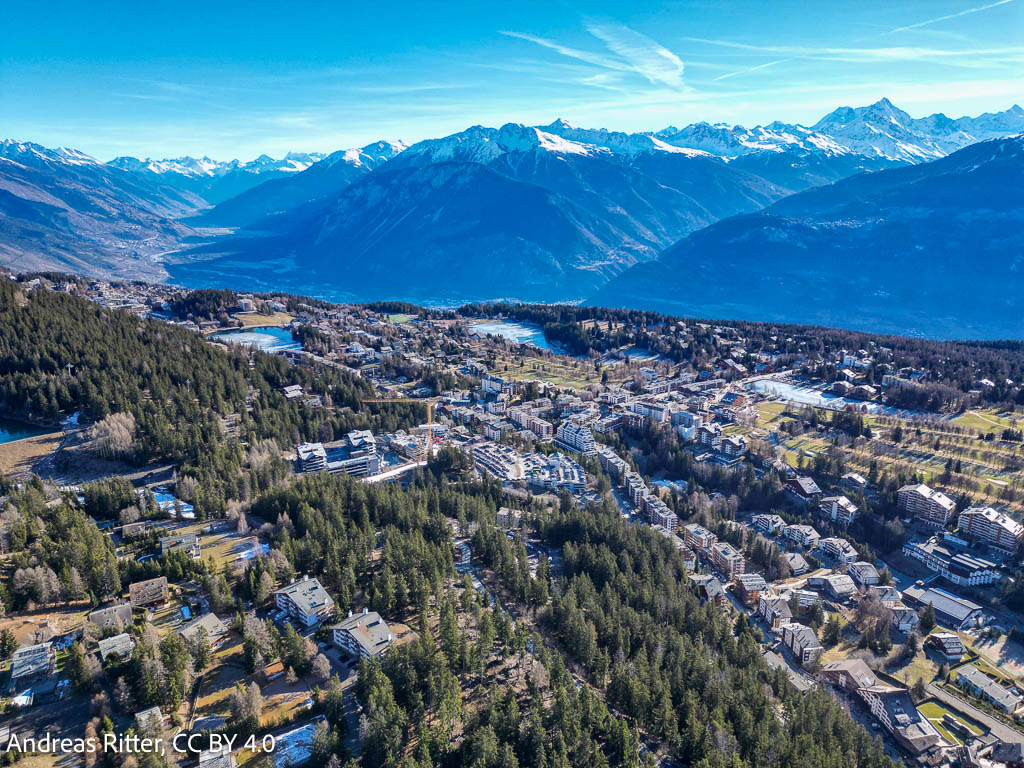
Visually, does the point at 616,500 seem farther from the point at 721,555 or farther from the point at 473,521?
the point at 473,521

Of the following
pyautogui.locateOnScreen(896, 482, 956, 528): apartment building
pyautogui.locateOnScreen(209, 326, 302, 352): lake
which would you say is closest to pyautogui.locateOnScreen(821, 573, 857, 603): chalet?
pyautogui.locateOnScreen(896, 482, 956, 528): apartment building

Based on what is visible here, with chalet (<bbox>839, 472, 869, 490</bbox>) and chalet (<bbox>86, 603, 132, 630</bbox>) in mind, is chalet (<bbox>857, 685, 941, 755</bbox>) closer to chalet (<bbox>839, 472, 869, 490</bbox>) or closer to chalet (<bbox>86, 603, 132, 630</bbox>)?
chalet (<bbox>839, 472, 869, 490</bbox>)

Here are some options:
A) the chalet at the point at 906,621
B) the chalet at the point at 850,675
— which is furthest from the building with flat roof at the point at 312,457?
the chalet at the point at 906,621

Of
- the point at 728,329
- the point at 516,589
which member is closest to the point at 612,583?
the point at 516,589

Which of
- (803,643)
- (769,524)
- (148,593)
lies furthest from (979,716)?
(148,593)

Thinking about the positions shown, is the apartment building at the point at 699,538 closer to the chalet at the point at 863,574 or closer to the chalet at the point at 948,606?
the chalet at the point at 863,574
